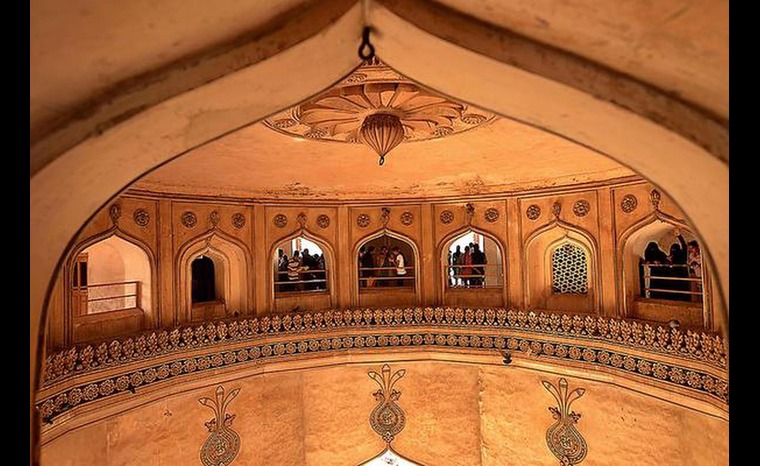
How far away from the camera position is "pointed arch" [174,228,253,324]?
645 cm

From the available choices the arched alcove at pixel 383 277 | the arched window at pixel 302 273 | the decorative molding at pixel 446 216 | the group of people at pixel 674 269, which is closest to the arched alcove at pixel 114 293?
the arched window at pixel 302 273

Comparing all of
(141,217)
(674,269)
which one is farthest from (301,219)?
(674,269)

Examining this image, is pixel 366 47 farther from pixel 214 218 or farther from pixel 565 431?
pixel 565 431

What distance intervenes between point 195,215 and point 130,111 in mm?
5117

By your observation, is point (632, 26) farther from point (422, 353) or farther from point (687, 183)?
point (422, 353)

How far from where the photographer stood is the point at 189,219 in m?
6.44

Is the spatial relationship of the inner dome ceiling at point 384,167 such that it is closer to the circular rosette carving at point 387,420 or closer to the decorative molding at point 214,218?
the decorative molding at point 214,218

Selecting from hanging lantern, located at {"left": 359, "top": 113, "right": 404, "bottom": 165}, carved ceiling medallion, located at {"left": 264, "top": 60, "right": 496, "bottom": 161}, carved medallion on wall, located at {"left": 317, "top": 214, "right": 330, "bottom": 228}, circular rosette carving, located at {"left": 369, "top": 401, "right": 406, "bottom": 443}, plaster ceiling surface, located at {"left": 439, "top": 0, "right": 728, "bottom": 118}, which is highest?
carved ceiling medallion, located at {"left": 264, "top": 60, "right": 496, "bottom": 161}

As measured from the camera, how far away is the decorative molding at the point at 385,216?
770 cm

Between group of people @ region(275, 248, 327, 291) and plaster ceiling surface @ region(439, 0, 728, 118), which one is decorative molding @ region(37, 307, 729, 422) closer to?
group of people @ region(275, 248, 327, 291)

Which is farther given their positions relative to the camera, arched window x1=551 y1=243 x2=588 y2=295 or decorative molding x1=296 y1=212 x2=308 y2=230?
decorative molding x1=296 y1=212 x2=308 y2=230

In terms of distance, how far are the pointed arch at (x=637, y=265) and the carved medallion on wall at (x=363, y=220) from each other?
3750 mm

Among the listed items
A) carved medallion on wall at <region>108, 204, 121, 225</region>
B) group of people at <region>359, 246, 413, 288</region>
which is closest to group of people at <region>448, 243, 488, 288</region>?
group of people at <region>359, 246, 413, 288</region>

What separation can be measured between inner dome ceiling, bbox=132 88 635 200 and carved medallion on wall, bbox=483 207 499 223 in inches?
12.6
